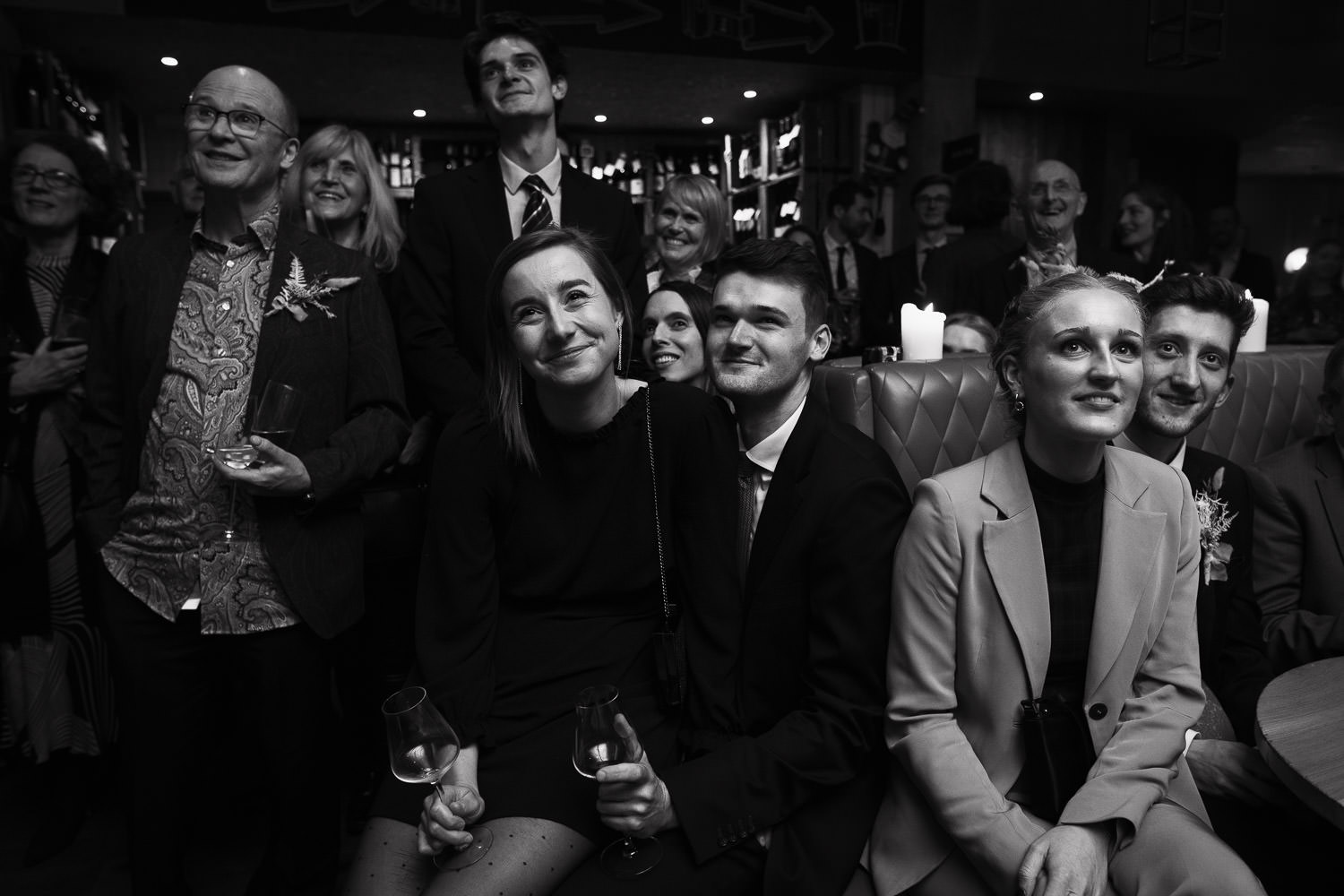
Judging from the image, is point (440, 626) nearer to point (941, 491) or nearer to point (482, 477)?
point (482, 477)

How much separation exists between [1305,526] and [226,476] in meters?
2.40

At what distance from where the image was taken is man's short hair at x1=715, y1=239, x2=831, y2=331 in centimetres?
185

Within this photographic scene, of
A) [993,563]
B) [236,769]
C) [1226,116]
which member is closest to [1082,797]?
[993,563]

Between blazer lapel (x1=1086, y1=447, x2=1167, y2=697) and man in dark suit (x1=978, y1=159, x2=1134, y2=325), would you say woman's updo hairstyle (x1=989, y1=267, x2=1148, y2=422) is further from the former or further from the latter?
man in dark suit (x1=978, y1=159, x2=1134, y2=325)

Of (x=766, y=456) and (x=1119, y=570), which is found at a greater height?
(x=766, y=456)

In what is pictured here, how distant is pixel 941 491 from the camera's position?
164 cm

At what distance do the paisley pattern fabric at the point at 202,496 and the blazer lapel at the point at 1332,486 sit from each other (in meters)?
2.32

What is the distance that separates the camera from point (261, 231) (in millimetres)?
2033

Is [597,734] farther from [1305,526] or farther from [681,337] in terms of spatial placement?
[1305,526]

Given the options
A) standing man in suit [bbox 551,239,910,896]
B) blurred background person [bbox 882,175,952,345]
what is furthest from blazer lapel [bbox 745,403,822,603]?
blurred background person [bbox 882,175,952,345]

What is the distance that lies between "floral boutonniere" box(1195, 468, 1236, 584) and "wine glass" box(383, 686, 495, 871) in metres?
1.55

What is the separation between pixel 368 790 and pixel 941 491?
1965mm

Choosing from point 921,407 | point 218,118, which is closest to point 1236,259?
point 921,407

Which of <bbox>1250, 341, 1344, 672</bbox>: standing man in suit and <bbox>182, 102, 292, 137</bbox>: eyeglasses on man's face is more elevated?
<bbox>182, 102, 292, 137</bbox>: eyeglasses on man's face
